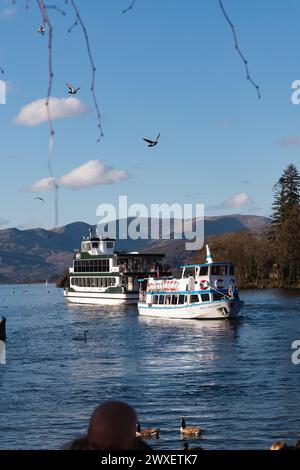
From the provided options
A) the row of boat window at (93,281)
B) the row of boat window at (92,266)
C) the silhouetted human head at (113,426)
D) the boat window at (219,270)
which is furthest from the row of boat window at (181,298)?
the silhouetted human head at (113,426)

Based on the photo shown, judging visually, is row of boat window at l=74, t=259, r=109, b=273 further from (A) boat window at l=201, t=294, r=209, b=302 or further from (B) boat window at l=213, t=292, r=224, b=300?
(B) boat window at l=213, t=292, r=224, b=300

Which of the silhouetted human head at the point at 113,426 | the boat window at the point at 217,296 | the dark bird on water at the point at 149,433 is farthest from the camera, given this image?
the boat window at the point at 217,296

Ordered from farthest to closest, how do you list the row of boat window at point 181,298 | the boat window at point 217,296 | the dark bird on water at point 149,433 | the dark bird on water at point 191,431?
the row of boat window at point 181,298 → the boat window at point 217,296 → the dark bird on water at point 191,431 → the dark bird on water at point 149,433

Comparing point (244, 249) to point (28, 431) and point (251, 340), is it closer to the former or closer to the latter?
point (251, 340)

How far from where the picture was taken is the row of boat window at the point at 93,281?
99750 millimetres

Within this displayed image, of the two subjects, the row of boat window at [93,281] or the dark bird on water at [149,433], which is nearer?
the dark bird on water at [149,433]

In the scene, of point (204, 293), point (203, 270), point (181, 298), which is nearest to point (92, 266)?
point (181, 298)

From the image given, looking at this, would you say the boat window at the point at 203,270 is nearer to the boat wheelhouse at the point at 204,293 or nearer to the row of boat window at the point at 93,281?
the boat wheelhouse at the point at 204,293

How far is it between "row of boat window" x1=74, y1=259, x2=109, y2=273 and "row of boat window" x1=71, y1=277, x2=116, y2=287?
1.21m

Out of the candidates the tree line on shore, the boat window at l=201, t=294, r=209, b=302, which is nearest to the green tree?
the tree line on shore

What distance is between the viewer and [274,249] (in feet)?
435

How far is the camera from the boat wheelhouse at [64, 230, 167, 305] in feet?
320

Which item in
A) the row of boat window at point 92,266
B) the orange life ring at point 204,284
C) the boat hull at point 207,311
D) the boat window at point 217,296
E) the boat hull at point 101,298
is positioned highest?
the row of boat window at point 92,266
